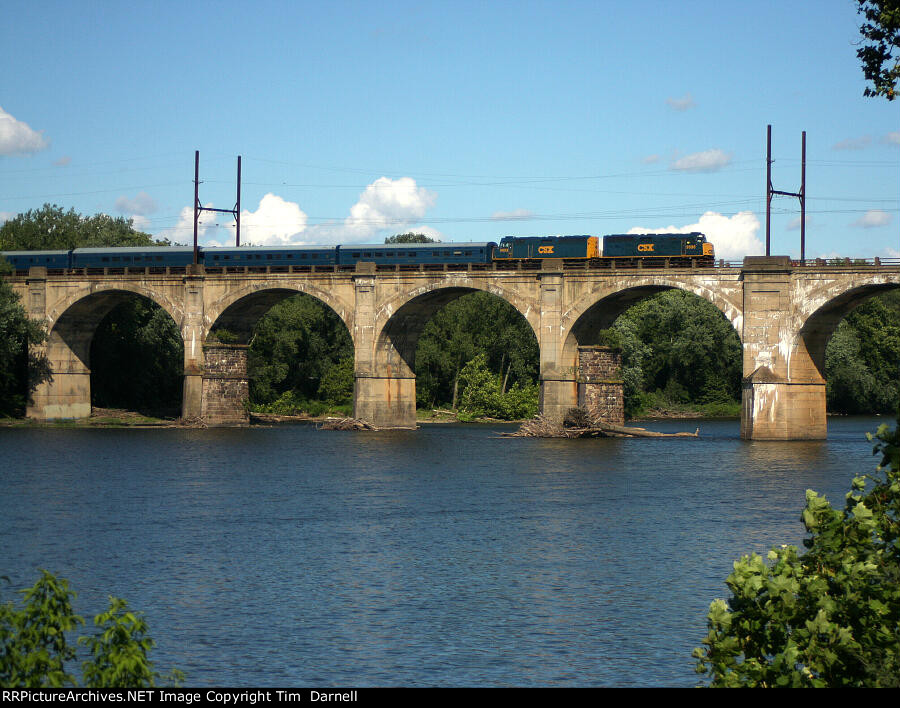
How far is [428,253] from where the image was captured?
76.9 meters

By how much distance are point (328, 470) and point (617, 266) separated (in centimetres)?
2619

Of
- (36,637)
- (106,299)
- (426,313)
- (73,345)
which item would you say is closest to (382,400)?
(426,313)

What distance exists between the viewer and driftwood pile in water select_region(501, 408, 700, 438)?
73.2 m

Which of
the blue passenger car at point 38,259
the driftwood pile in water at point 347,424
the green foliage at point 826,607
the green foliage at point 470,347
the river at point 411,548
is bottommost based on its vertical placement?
the river at point 411,548

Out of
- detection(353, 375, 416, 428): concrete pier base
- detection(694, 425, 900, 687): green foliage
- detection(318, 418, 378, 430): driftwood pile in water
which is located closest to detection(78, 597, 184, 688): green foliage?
detection(694, 425, 900, 687): green foliage

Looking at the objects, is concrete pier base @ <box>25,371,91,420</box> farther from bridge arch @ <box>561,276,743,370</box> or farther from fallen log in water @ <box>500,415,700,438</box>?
bridge arch @ <box>561,276,743,370</box>

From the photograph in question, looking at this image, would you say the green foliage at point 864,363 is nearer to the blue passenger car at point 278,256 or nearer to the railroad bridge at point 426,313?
the railroad bridge at point 426,313

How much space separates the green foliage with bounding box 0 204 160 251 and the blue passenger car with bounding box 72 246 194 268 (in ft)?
50.6

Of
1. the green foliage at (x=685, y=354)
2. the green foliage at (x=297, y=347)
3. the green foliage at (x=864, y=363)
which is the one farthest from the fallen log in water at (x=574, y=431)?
the green foliage at (x=864, y=363)

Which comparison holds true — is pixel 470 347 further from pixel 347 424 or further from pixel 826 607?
pixel 826 607

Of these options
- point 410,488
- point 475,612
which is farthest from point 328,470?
point 475,612

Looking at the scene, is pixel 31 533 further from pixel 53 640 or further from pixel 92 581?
pixel 53 640

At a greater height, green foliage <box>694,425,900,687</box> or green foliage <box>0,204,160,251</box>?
green foliage <box>0,204,160,251</box>

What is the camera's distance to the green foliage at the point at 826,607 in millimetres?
11148
